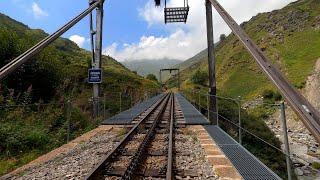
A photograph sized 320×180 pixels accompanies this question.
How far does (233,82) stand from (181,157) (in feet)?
348

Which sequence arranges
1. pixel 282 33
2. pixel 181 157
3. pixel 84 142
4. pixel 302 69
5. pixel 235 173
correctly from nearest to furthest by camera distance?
pixel 235 173 < pixel 181 157 < pixel 84 142 < pixel 302 69 < pixel 282 33

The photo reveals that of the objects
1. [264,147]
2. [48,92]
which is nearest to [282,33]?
[264,147]

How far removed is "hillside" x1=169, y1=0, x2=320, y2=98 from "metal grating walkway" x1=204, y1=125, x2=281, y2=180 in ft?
235

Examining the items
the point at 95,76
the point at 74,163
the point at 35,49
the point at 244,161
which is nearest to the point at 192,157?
the point at 244,161

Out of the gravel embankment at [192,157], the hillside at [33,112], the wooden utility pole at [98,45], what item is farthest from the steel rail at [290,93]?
the wooden utility pole at [98,45]

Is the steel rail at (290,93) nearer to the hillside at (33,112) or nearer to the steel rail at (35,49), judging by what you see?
the steel rail at (35,49)

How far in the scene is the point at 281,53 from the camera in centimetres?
10862

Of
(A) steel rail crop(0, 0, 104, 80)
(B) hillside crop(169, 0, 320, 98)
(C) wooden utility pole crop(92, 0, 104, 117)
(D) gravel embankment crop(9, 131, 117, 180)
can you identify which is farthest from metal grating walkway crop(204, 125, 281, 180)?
(B) hillside crop(169, 0, 320, 98)

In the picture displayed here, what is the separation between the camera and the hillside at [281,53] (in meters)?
91.6

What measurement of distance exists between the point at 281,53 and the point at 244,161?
10923 centimetres

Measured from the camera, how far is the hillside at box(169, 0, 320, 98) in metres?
91.6

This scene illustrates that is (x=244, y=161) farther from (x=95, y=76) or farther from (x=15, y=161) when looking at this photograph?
(x=95, y=76)

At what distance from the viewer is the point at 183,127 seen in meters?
12.1

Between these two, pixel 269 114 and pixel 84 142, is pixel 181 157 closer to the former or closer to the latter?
pixel 84 142
